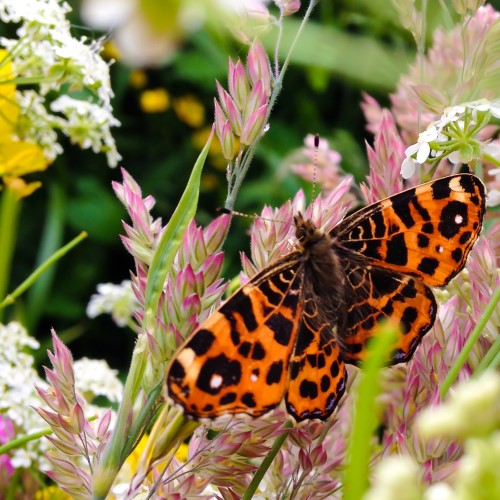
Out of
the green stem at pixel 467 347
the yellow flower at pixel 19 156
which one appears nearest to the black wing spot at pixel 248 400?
the green stem at pixel 467 347

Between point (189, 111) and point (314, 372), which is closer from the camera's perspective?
point (314, 372)

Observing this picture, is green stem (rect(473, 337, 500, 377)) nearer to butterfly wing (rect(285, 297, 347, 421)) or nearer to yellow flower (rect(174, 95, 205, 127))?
butterfly wing (rect(285, 297, 347, 421))

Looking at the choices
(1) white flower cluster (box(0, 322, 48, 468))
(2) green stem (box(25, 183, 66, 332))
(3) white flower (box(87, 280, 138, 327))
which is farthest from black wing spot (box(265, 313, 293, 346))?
(2) green stem (box(25, 183, 66, 332))

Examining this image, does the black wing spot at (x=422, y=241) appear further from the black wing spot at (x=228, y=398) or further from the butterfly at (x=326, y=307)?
the black wing spot at (x=228, y=398)

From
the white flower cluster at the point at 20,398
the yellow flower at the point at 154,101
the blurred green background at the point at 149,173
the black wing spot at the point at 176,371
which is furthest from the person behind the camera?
the yellow flower at the point at 154,101

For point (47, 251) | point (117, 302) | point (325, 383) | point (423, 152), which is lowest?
point (47, 251)

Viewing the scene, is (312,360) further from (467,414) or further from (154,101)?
(154,101)

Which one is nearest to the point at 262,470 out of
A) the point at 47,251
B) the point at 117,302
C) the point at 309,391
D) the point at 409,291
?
the point at 309,391
